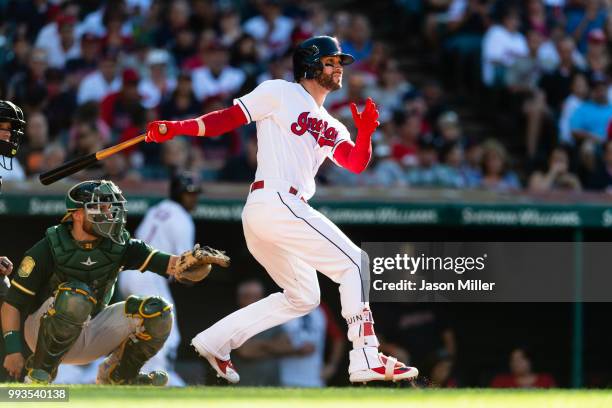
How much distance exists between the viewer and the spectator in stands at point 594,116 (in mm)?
12758

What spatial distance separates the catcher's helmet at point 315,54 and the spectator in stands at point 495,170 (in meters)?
5.25

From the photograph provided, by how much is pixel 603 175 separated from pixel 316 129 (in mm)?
6058

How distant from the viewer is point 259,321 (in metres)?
6.77

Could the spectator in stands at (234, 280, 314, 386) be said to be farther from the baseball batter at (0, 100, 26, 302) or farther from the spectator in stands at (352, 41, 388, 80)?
the baseball batter at (0, 100, 26, 302)

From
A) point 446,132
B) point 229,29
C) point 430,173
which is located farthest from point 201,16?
point 430,173

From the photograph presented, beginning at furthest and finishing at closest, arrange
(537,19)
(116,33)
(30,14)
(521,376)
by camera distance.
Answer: (537,19) < (30,14) < (116,33) < (521,376)

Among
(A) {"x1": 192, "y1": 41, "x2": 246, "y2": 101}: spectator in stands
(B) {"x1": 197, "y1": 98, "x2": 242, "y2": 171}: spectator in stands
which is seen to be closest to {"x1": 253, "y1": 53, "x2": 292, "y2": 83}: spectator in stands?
(A) {"x1": 192, "y1": 41, "x2": 246, "y2": 101}: spectator in stands

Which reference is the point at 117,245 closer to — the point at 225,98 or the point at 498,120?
the point at 225,98

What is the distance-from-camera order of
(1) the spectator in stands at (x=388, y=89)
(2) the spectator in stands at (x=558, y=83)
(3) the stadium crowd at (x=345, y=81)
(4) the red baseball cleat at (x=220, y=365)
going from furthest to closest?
(2) the spectator in stands at (x=558, y=83)
(1) the spectator in stands at (x=388, y=89)
(3) the stadium crowd at (x=345, y=81)
(4) the red baseball cleat at (x=220, y=365)

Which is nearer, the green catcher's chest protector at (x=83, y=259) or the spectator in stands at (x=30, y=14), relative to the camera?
the green catcher's chest protector at (x=83, y=259)

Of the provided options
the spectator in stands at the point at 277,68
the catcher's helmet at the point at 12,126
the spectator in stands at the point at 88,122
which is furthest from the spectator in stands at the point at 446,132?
the catcher's helmet at the point at 12,126

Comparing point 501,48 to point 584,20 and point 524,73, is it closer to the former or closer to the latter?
point 524,73

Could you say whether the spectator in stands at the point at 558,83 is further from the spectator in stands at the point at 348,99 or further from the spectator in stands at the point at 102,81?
the spectator in stands at the point at 102,81

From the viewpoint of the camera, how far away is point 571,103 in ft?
42.7
